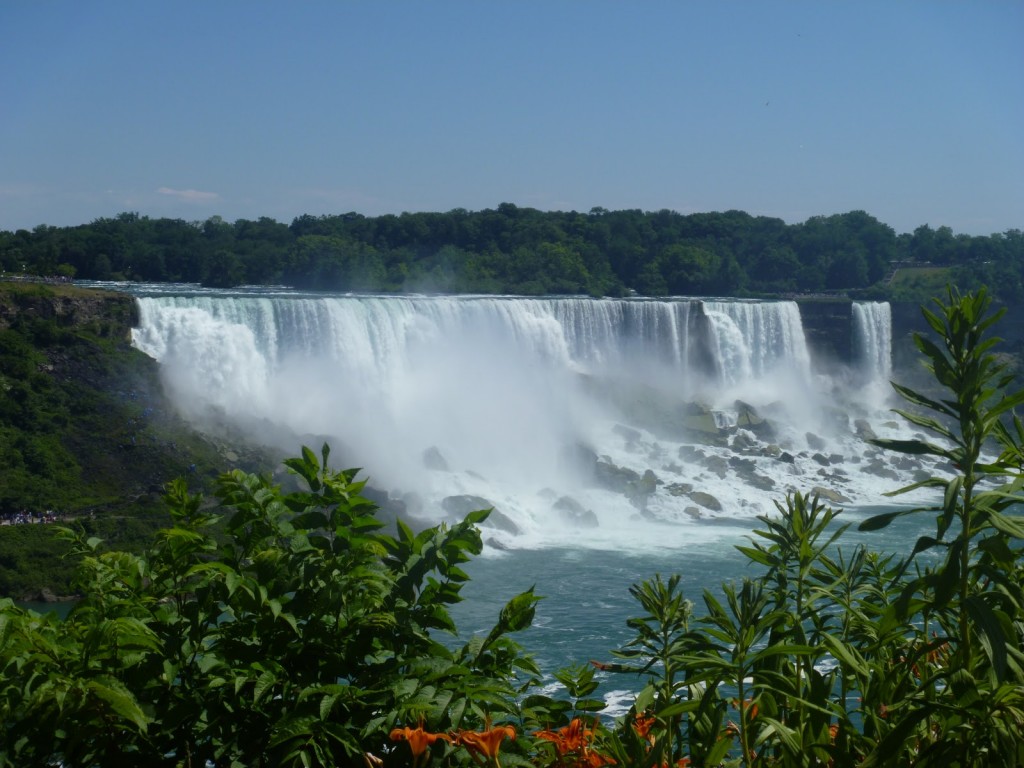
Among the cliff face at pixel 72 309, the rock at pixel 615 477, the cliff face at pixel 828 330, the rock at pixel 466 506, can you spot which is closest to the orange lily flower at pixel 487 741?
the rock at pixel 466 506

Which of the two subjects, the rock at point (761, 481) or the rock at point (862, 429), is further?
the rock at point (862, 429)

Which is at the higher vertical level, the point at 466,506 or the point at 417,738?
the point at 417,738

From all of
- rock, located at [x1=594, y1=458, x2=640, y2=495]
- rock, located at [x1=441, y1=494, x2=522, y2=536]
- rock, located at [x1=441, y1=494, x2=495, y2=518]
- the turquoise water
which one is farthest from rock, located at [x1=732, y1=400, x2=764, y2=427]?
rock, located at [x1=441, y1=494, x2=495, y2=518]

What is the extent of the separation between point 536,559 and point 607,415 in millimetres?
11907

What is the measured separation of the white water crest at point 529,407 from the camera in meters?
22.1

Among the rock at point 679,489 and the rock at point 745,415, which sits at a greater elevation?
the rock at point 745,415

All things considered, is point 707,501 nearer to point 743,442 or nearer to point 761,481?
point 761,481

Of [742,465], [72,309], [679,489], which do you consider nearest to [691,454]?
[742,465]

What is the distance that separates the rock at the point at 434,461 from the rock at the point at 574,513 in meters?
3.09

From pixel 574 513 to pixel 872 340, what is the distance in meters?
19.3

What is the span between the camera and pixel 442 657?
2.06m

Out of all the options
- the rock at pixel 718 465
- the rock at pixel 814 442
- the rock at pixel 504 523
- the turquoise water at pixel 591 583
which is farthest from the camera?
the rock at pixel 814 442

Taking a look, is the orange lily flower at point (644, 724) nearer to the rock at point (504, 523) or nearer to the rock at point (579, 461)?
the rock at point (504, 523)

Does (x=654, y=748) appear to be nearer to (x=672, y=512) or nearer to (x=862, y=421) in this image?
(x=672, y=512)
